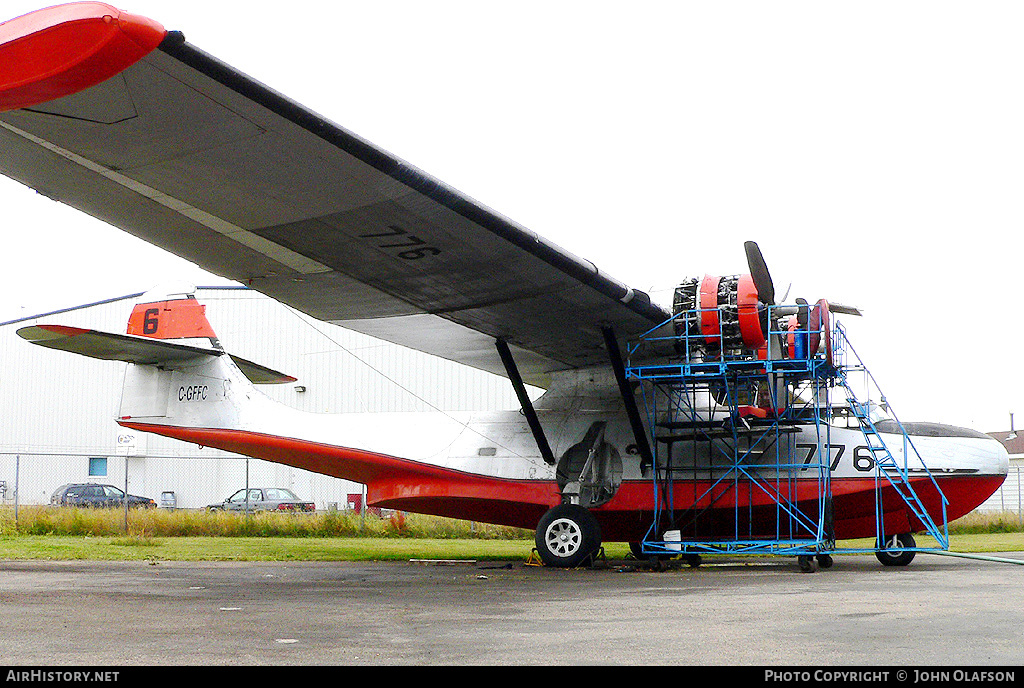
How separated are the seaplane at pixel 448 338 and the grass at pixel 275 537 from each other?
2.40m

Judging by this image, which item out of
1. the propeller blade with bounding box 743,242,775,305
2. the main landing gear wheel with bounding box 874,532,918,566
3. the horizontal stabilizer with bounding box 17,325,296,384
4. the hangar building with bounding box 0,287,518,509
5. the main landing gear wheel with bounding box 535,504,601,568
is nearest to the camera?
the propeller blade with bounding box 743,242,775,305

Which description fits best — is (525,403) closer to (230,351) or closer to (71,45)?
(71,45)

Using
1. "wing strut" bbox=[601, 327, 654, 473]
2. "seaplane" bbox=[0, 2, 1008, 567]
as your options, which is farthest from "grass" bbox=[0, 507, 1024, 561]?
"wing strut" bbox=[601, 327, 654, 473]

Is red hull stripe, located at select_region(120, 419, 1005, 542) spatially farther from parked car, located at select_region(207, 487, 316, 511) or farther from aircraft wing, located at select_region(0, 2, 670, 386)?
parked car, located at select_region(207, 487, 316, 511)

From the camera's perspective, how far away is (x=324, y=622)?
7836 mm

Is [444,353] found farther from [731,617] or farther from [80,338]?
[731,617]

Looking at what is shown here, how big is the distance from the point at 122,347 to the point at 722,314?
9.48m

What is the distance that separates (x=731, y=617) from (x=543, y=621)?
150 centimetres

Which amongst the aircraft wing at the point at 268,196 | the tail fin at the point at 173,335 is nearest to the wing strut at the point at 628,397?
the aircraft wing at the point at 268,196

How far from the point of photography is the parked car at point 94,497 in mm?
34562

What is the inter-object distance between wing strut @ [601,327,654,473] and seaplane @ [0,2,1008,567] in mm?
34

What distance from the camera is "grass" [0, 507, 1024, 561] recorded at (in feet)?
59.0

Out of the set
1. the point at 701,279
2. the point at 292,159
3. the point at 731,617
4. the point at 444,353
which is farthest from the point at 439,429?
the point at 731,617

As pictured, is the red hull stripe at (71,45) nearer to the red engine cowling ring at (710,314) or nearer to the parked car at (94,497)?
the red engine cowling ring at (710,314)
